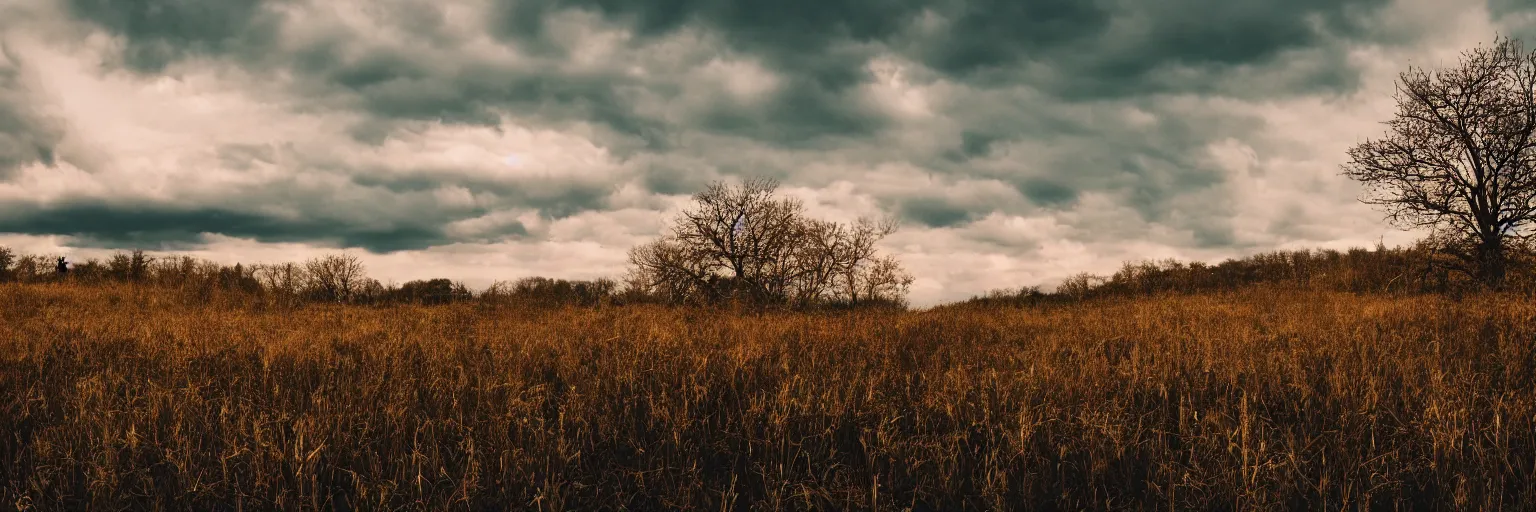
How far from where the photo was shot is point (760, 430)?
15.3ft

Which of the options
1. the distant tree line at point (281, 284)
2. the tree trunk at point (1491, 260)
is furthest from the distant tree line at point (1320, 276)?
the distant tree line at point (281, 284)

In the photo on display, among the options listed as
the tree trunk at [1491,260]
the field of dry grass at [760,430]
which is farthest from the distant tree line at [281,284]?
the tree trunk at [1491,260]

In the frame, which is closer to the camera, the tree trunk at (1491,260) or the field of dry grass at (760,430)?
the field of dry grass at (760,430)

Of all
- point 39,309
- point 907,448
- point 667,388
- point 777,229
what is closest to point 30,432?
point 667,388

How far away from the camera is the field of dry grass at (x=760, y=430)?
3.83 meters

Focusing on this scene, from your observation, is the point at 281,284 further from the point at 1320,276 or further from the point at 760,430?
the point at 1320,276

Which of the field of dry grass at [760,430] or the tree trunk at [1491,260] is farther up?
the tree trunk at [1491,260]

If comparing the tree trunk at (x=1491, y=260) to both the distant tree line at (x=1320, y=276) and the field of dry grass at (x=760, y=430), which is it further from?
the field of dry grass at (x=760, y=430)

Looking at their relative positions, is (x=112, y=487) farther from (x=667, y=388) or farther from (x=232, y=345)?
(x=232, y=345)

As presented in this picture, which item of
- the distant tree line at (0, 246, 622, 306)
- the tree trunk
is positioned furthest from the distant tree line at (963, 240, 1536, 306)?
the distant tree line at (0, 246, 622, 306)

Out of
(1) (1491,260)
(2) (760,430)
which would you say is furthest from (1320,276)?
(2) (760,430)

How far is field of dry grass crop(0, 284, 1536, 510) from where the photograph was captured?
12.6 feet

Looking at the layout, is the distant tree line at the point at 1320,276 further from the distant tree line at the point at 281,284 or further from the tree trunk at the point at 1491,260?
the distant tree line at the point at 281,284

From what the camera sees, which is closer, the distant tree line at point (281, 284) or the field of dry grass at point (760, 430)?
the field of dry grass at point (760, 430)
